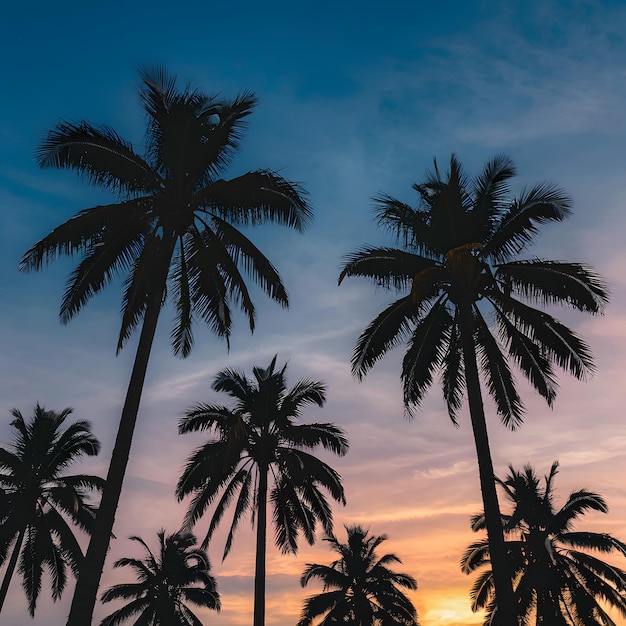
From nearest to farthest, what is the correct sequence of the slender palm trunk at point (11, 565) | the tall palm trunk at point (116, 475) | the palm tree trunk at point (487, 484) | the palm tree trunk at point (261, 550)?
the tall palm trunk at point (116, 475) < the palm tree trunk at point (487, 484) < the palm tree trunk at point (261, 550) < the slender palm trunk at point (11, 565)

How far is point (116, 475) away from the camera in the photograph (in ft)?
44.5

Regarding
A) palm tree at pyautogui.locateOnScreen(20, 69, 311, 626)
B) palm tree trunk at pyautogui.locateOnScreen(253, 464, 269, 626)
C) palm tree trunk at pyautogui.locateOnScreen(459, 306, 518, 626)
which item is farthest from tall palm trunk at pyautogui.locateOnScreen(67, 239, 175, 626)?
palm tree trunk at pyautogui.locateOnScreen(253, 464, 269, 626)

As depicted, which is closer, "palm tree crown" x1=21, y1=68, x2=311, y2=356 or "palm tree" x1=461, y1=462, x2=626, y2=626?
"palm tree crown" x1=21, y1=68, x2=311, y2=356

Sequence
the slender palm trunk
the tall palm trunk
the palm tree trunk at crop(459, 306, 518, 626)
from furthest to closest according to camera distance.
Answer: the slender palm trunk, the palm tree trunk at crop(459, 306, 518, 626), the tall palm trunk

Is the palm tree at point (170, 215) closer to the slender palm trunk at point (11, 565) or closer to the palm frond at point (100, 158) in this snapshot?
the palm frond at point (100, 158)

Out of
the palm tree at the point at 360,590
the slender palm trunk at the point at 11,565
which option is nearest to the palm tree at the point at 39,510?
the slender palm trunk at the point at 11,565

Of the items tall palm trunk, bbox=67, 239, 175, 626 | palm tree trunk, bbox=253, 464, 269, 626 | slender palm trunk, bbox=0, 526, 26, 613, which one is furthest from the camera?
slender palm trunk, bbox=0, 526, 26, 613

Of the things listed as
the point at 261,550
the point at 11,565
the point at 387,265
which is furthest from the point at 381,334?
the point at 11,565

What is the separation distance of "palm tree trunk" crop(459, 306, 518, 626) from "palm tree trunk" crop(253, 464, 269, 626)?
11.7 meters

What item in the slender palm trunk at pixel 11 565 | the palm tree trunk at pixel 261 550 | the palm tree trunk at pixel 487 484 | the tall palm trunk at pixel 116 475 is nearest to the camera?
the tall palm trunk at pixel 116 475

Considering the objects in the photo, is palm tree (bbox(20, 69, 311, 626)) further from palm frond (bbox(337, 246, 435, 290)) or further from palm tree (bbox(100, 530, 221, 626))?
palm tree (bbox(100, 530, 221, 626))

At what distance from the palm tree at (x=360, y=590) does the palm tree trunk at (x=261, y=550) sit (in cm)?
1487

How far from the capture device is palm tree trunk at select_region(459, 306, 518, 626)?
16188 mm

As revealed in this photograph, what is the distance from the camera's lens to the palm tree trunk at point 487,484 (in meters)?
16.2
